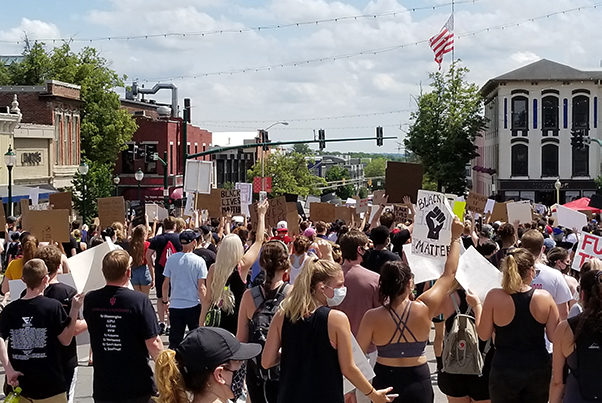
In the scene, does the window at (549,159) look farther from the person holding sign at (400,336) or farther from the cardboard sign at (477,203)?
the person holding sign at (400,336)

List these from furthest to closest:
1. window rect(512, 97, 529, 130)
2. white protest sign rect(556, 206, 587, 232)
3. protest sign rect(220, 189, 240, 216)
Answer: window rect(512, 97, 529, 130)
protest sign rect(220, 189, 240, 216)
white protest sign rect(556, 206, 587, 232)

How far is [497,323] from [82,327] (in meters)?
2.95

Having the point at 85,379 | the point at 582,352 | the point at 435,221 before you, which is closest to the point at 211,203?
the point at 85,379

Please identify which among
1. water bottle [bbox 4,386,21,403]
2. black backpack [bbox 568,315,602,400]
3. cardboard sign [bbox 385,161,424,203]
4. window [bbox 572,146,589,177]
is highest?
window [bbox 572,146,589,177]

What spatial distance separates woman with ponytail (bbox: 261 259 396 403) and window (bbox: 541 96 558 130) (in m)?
60.8

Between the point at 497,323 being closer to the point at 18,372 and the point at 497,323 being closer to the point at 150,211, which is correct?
the point at 18,372

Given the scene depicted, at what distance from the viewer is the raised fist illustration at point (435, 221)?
7672 mm

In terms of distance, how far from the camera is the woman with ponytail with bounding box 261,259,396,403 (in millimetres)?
5500

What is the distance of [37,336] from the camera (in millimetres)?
6660

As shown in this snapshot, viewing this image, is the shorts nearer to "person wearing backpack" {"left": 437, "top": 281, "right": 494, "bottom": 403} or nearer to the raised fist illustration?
the raised fist illustration

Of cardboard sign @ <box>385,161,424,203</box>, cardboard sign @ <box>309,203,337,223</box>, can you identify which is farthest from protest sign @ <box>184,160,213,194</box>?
cardboard sign @ <box>385,161,424,203</box>

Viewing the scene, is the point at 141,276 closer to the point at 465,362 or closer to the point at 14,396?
the point at 14,396

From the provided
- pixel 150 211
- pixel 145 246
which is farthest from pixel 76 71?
pixel 145 246

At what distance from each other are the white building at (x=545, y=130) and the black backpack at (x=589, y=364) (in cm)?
5962
